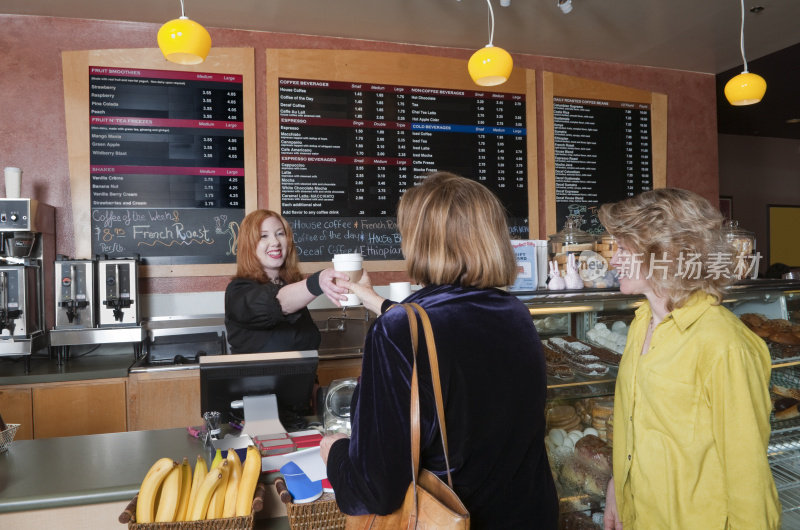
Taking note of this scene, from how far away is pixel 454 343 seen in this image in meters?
1.06

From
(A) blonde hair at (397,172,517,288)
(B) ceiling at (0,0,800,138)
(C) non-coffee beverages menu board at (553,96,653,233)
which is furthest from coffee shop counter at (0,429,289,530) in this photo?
(C) non-coffee beverages menu board at (553,96,653,233)

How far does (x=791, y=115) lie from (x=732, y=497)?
6904 mm

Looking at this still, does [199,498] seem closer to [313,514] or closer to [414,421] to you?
[313,514]

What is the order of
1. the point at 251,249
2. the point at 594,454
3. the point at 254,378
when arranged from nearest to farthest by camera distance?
1. the point at 254,378
2. the point at 594,454
3. the point at 251,249

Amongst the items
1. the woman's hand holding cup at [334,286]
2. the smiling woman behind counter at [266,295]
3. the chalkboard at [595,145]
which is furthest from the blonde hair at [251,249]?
the chalkboard at [595,145]

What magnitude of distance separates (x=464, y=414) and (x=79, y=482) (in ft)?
3.79

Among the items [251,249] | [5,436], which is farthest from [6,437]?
[251,249]

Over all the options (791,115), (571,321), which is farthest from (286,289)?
(791,115)

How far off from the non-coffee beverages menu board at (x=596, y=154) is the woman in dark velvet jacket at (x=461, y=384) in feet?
11.6

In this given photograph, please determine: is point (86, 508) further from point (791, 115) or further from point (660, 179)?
point (791, 115)

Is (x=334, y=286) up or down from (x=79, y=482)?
up

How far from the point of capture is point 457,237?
115cm

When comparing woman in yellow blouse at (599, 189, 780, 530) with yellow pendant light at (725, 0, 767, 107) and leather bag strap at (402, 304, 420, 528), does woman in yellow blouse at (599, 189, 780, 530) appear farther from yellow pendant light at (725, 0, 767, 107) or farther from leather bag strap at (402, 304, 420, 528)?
yellow pendant light at (725, 0, 767, 107)

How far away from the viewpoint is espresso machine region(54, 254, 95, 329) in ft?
10.7
